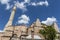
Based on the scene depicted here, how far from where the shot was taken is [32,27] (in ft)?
286

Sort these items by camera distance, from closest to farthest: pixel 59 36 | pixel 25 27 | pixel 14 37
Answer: pixel 59 36 → pixel 14 37 → pixel 25 27

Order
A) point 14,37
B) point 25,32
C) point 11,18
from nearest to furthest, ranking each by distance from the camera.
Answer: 1. point 14,37
2. point 25,32
3. point 11,18

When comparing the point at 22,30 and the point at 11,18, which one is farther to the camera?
the point at 11,18

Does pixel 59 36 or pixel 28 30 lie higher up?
pixel 28 30

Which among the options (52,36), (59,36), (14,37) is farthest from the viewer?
(14,37)

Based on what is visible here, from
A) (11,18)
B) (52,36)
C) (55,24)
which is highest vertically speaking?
(11,18)

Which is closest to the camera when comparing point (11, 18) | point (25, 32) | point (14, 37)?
Result: point (14, 37)

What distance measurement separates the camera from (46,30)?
55375mm

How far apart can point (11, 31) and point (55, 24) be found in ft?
66.0

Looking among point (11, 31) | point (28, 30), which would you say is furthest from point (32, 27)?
point (11, 31)

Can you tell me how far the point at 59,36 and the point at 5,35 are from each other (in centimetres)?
2481

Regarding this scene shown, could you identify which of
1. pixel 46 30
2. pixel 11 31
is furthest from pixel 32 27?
pixel 46 30

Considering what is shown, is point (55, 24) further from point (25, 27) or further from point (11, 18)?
point (11, 18)

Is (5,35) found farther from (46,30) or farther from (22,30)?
(46,30)
